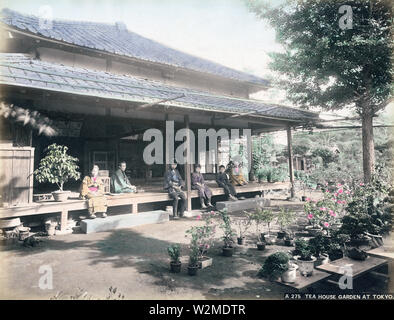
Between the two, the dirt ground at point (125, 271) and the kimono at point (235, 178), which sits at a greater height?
the kimono at point (235, 178)

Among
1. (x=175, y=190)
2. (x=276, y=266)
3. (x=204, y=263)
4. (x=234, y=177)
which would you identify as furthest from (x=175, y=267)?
(x=234, y=177)

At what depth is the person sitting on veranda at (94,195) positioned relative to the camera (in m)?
7.29

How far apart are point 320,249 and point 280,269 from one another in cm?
134

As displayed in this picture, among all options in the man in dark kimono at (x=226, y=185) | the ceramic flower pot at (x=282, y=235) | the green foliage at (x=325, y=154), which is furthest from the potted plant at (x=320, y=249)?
the green foliage at (x=325, y=154)

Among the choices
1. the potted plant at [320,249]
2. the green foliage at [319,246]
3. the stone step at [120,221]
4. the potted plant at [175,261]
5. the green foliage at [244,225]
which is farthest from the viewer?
the stone step at [120,221]

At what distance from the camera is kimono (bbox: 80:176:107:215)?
23.9 feet

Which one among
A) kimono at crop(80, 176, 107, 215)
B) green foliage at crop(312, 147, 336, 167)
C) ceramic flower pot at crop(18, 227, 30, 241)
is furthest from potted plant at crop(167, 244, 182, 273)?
green foliage at crop(312, 147, 336, 167)

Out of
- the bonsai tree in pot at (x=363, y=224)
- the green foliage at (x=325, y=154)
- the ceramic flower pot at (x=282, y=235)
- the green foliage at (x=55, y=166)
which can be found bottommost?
the ceramic flower pot at (x=282, y=235)

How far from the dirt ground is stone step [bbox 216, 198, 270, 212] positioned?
3285 millimetres

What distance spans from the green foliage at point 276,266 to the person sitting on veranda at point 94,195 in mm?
5142

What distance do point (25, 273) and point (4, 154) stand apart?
3.29 m

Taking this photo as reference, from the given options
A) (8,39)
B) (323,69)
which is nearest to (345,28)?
(323,69)

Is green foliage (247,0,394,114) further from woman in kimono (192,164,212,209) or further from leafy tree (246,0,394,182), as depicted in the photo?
woman in kimono (192,164,212,209)

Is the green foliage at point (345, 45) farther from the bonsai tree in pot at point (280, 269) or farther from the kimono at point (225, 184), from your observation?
the bonsai tree in pot at point (280, 269)
